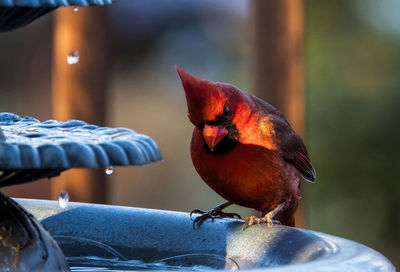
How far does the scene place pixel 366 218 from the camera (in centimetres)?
651

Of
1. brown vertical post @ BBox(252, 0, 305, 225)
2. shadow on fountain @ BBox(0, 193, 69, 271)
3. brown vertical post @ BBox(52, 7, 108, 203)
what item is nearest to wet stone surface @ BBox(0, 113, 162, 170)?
shadow on fountain @ BBox(0, 193, 69, 271)

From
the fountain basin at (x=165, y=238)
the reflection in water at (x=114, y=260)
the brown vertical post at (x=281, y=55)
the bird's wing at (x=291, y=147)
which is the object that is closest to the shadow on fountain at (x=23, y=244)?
the reflection in water at (x=114, y=260)

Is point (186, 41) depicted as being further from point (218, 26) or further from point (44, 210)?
point (44, 210)

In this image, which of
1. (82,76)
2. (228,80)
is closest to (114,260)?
(82,76)

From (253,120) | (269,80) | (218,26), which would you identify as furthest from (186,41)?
(253,120)

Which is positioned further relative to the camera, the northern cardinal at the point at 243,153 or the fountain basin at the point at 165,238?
the northern cardinal at the point at 243,153

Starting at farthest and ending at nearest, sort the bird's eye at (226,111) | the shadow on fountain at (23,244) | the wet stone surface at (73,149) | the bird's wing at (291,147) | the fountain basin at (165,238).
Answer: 1. the bird's wing at (291,147)
2. the bird's eye at (226,111)
3. the fountain basin at (165,238)
4. the shadow on fountain at (23,244)
5. the wet stone surface at (73,149)

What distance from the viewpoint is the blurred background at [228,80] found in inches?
159

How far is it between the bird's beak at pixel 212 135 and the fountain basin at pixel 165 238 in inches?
17.0

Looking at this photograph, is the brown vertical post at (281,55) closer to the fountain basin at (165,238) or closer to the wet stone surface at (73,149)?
the fountain basin at (165,238)

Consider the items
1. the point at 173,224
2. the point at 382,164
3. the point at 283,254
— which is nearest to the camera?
the point at 283,254

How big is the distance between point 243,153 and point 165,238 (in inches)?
32.4

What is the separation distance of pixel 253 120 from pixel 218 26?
191 inches

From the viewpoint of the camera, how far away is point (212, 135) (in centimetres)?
276
